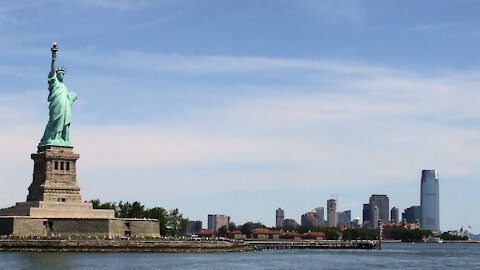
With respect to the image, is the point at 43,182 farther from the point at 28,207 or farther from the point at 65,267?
the point at 65,267

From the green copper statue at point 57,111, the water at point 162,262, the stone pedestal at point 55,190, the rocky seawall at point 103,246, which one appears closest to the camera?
the water at point 162,262

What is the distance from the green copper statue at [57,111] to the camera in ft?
413

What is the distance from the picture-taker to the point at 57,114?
4951 inches

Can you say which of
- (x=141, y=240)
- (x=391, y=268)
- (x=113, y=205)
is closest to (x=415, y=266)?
(x=391, y=268)

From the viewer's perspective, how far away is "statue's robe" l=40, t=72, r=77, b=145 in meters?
126

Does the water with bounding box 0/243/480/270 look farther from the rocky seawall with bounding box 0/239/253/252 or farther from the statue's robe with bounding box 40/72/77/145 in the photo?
the statue's robe with bounding box 40/72/77/145

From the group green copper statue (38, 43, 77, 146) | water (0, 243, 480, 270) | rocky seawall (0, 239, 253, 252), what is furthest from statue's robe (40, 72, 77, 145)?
water (0, 243, 480, 270)

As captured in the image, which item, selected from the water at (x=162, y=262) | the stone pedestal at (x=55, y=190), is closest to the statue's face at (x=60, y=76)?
the stone pedestal at (x=55, y=190)

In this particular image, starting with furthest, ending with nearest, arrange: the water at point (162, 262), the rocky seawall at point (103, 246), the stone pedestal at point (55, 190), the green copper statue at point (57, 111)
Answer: the green copper statue at point (57, 111) < the stone pedestal at point (55, 190) < the rocky seawall at point (103, 246) < the water at point (162, 262)

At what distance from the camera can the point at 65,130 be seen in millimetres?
127125

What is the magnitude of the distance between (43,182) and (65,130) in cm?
A: 901

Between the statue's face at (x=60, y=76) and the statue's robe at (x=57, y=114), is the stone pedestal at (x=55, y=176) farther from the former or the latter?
the statue's face at (x=60, y=76)

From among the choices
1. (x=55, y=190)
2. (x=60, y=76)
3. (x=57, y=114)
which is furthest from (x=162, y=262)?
(x=60, y=76)

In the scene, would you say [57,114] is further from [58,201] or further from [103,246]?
[103,246]
